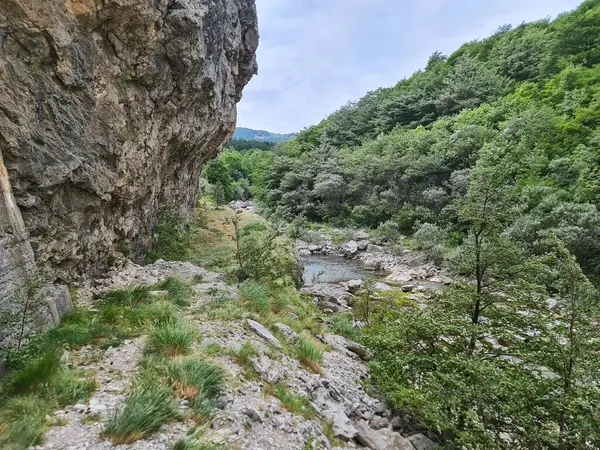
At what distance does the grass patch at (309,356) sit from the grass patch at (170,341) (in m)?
2.51

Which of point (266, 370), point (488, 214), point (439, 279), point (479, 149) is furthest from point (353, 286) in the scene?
point (479, 149)

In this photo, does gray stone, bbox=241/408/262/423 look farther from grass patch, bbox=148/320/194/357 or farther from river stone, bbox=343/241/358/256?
river stone, bbox=343/241/358/256

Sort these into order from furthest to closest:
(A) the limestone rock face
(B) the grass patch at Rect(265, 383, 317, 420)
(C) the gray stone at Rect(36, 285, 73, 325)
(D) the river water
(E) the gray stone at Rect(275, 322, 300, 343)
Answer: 1. (D) the river water
2. (E) the gray stone at Rect(275, 322, 300, 343)
3. (A) the limestone rock face
4. (C) the gray stone at Rect(36, 285, 73, 325)
5. (B) the grass patch at Rect(265, 383, 317, 420)

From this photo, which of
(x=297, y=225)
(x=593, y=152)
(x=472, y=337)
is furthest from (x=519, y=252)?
(x=297, y=225)

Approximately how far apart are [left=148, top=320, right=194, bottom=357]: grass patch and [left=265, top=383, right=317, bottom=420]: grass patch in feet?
4.54

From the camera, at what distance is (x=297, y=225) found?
31.9 m

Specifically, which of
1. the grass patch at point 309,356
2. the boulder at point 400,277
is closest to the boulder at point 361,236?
the boulder at point 400,277

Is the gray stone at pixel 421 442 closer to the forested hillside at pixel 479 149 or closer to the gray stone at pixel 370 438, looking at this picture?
the gray stone at pixel 370 438

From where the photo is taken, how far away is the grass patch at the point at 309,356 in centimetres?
676

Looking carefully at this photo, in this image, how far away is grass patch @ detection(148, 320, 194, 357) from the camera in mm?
4988

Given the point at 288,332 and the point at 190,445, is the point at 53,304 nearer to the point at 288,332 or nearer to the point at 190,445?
the point at 190,445

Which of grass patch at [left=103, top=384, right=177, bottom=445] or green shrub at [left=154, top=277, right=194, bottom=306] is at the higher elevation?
grass patch at [left=103, top=384, right=177, bottom=445]

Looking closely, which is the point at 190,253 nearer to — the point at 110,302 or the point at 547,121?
the point at 110,302

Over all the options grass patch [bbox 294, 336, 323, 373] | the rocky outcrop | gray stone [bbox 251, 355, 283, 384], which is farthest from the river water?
the rocky outcrop
